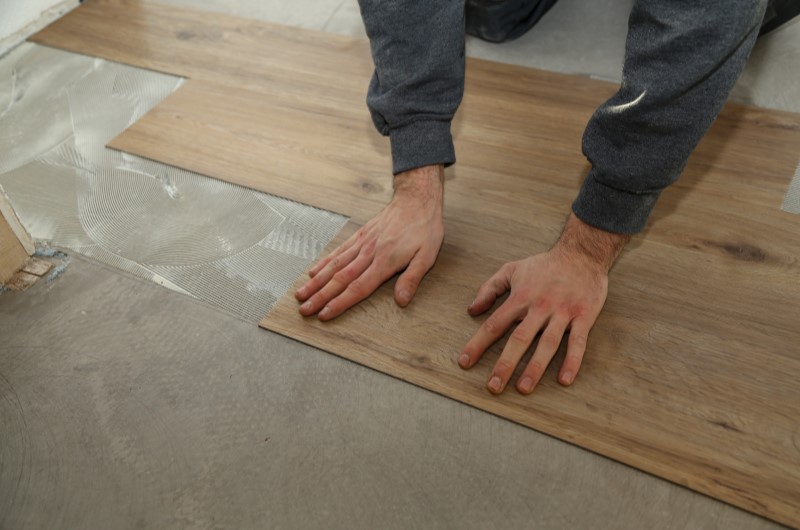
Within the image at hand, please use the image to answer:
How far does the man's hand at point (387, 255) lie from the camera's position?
1140mm

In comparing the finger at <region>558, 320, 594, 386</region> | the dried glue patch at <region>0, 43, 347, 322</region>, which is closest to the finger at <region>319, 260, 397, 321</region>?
the dried glue patch at <region>0, 43, 347, 322</region>

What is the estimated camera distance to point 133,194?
56.1 inches

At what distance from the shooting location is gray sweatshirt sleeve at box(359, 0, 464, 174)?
47.3 inches

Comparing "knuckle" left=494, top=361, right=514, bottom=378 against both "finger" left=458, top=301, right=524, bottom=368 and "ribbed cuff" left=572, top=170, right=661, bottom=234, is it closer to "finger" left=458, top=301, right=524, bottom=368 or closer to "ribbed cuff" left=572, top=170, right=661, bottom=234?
"finger" left=458, top=301, right=524, bottom=368

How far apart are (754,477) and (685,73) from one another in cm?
60

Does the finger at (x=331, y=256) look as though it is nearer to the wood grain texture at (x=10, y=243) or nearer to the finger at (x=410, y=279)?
the finger at (x=410, y=279)

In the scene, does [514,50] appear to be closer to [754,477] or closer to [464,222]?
[464,222]

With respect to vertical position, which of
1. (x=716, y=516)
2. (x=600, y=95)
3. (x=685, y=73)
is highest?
(x=685, y=73)

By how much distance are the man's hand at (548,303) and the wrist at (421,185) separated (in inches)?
8.9

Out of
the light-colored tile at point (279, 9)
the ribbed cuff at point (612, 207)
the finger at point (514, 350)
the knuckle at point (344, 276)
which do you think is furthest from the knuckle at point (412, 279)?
the light-colored tile at point (279, 9)

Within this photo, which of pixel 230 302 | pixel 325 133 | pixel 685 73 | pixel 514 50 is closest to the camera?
pixel 685 73

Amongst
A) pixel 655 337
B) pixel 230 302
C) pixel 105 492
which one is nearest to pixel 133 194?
pixel 230 302

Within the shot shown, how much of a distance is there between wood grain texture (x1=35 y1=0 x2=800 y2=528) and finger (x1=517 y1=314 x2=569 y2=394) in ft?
0.08

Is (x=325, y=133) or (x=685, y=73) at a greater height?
(x=685, y=73)
